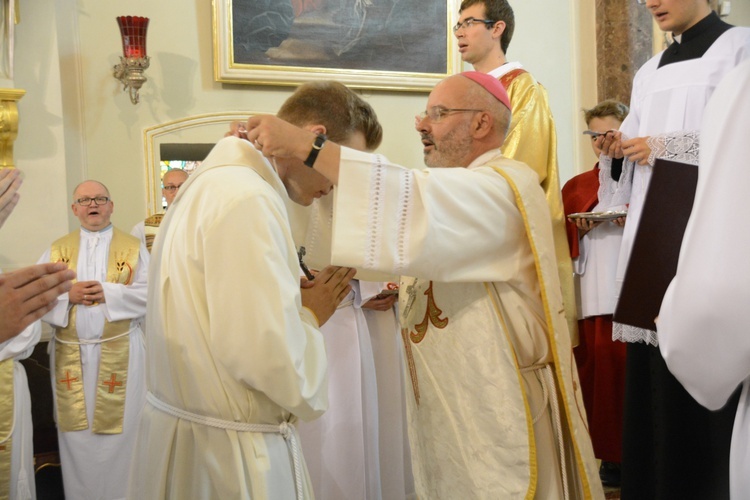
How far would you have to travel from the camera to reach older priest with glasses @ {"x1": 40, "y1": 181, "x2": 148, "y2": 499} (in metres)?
5.20

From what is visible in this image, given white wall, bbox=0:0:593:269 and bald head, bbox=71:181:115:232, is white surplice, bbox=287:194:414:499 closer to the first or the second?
bald head, bbox=71:181:115:232

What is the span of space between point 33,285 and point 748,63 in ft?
5.56

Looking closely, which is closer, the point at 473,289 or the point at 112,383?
the point at 473,289

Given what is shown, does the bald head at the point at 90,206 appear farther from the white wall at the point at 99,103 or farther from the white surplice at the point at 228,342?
the white surplice at the point at 228,342

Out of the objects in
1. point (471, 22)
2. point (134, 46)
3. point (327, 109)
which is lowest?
point (327, 109)

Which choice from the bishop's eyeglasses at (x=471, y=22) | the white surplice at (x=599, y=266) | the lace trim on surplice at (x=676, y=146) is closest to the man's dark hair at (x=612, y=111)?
the white surplice at (x=599, y=266)

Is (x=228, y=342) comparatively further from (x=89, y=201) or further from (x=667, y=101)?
(x=89, y=201)

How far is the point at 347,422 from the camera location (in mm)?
3820

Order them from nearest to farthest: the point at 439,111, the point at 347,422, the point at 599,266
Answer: the point at 439,111, the point at 347,422, the point at 599,266

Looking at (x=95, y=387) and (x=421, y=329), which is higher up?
(x=421, y=329)

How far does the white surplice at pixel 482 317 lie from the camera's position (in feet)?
7.16

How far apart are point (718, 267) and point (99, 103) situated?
Result: 5977mm

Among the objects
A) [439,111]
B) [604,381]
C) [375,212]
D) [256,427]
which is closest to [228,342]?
[256,427]

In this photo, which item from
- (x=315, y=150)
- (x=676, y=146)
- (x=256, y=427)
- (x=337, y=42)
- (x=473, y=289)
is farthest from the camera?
(x=337, y=42)
